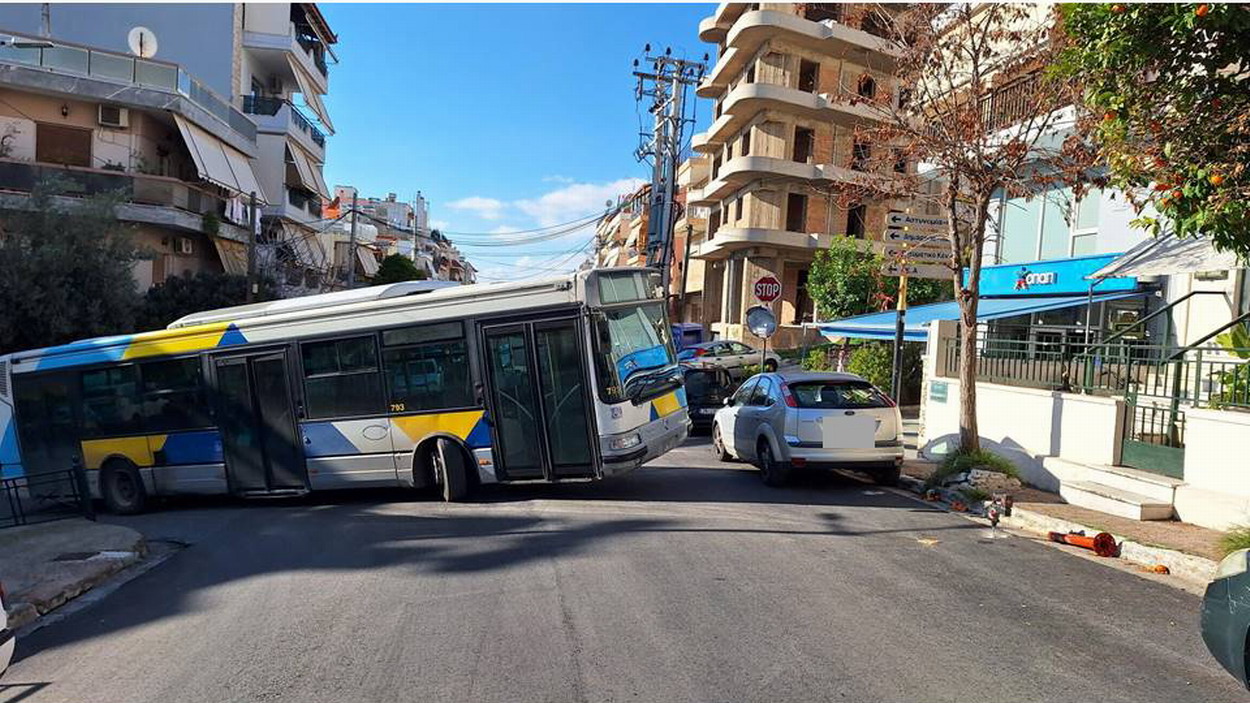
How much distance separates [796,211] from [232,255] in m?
24.7

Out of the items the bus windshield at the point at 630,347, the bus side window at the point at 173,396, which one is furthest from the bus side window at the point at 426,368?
the bus side window at the point at 173,396

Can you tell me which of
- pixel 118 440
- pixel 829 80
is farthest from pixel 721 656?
pixel 829 80

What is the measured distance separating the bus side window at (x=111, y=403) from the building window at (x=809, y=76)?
3220 centimetres

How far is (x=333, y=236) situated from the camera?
166 feet

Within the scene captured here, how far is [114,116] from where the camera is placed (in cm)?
2639

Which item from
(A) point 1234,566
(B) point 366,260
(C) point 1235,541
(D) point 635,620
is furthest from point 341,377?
(B) point 366,260

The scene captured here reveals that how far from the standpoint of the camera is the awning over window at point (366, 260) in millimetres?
50906

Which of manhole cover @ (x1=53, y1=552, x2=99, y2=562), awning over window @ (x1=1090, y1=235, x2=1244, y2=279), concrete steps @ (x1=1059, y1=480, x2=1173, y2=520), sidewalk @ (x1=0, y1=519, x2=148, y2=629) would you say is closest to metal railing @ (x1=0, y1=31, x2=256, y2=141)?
sidewalk @ (x1=0, y1=519, x2=148, y2=629)

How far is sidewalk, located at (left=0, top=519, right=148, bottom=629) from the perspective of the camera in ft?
22.5

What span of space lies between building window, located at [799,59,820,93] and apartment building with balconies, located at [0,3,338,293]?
23020 mm

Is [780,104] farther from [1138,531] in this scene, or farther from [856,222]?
[1138,531]

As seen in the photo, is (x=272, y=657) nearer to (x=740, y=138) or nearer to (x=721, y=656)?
(x=721, y=656)

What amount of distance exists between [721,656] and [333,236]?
50.3m

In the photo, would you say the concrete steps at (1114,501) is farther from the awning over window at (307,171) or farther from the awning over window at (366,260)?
the awning over window at (366,260)
